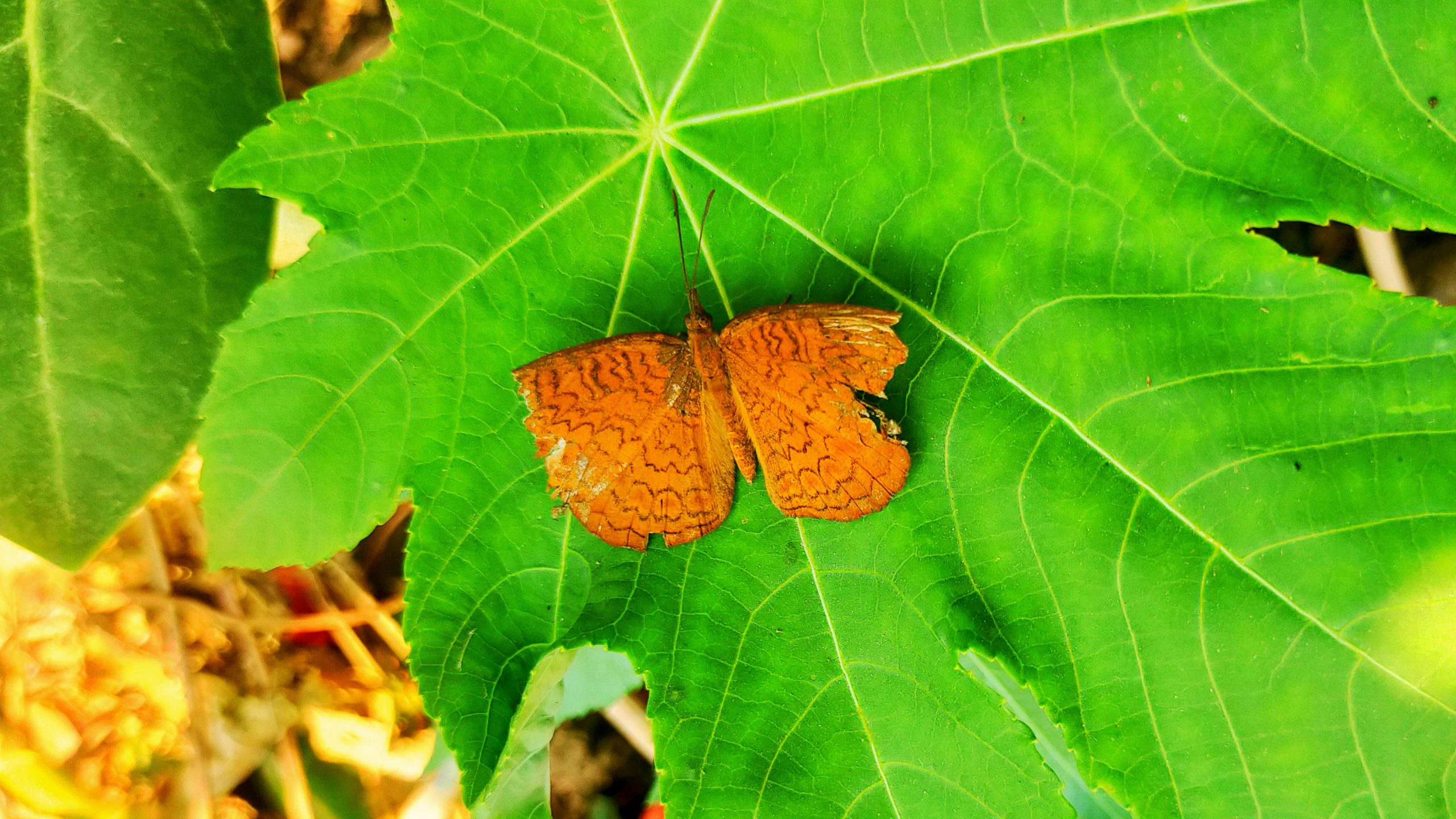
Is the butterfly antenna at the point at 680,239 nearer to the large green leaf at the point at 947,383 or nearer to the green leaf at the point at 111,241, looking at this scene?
the large green leaf at the point at 947,383

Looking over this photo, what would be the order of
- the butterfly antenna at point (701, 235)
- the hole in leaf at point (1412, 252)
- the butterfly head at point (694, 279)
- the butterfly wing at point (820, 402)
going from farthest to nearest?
the hole in leaf at point (1412, 252) → the butterfly antenna at point (701, 235) → the butterfly head at point (694, 279) → the butterfly wing at point (820, 402)

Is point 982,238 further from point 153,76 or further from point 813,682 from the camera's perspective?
point 153,76

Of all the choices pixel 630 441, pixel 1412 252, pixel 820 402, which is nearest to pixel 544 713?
pixel 630 441

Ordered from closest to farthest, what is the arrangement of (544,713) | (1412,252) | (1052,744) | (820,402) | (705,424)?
(820,402), (705,424), (544,713), (1052,744), (1412,252)

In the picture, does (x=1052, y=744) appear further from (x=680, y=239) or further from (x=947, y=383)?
(x=680, y=239)

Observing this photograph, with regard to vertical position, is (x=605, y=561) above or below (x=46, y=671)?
above

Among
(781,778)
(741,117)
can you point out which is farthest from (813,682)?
(741,117)

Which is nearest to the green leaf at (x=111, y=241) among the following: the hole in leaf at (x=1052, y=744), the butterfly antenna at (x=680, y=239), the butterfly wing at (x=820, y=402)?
the butterfly antenna at (x=680, y=239)
